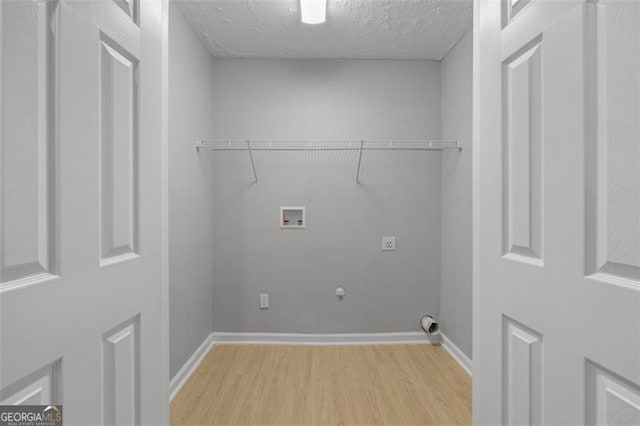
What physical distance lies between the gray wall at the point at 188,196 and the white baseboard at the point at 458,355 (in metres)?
2.02

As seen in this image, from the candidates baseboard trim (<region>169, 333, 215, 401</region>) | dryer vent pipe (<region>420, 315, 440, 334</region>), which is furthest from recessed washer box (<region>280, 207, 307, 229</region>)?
dryer vent pipe (<region>420, 315, 440, 334</region>)

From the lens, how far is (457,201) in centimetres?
258

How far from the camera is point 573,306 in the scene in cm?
67

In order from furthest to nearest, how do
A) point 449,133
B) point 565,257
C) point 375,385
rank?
point 449,133
point 375,385
point 565,257

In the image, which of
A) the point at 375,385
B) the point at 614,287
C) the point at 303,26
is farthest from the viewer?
the point at 303,26

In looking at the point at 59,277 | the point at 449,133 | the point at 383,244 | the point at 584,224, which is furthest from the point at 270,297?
the point at 584,224

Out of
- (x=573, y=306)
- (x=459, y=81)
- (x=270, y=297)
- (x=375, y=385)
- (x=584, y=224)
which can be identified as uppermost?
(x=459, y=81)

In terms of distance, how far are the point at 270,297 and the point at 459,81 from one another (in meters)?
2.38

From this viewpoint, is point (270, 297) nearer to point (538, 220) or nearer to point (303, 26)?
point (303, 26)

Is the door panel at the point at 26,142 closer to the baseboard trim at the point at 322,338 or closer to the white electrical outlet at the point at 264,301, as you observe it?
the white electrical outlet at the point at 264,301

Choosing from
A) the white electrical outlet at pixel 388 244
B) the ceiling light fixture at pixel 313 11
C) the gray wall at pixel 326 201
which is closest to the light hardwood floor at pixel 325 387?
the gray wall at pixel 326 201

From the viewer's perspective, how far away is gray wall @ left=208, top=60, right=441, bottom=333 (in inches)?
113

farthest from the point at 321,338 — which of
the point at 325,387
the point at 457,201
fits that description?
the point at 457,201

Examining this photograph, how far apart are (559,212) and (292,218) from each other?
2322 millimetres
